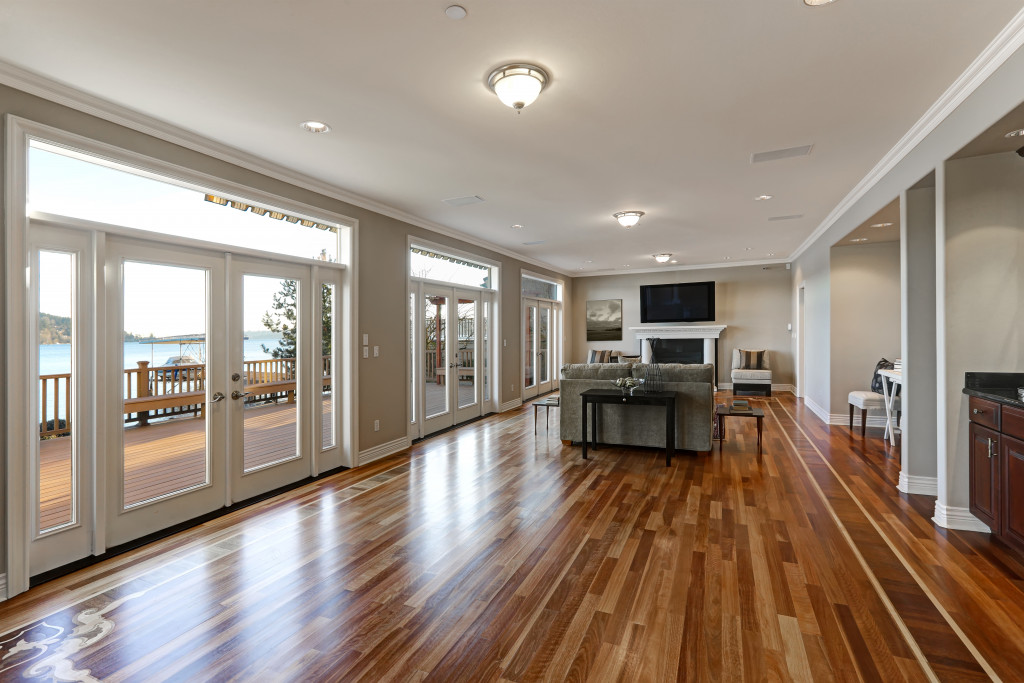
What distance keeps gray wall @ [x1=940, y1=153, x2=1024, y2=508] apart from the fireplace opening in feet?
24.6

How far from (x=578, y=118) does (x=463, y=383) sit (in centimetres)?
457

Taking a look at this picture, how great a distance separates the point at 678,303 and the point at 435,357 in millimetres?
6339

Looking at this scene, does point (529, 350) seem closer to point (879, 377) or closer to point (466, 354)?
point (466, 354)

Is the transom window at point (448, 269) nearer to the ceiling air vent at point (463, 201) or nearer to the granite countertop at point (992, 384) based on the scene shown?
the ceiling air vent at point (463, 201)

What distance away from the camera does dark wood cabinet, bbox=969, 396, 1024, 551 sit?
8.65ft

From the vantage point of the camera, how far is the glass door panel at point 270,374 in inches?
153

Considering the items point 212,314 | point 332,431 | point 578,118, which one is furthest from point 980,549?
point 212,314

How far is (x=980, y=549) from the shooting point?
2.90m

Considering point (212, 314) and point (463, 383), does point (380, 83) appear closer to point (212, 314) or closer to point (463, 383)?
point (212, 314)

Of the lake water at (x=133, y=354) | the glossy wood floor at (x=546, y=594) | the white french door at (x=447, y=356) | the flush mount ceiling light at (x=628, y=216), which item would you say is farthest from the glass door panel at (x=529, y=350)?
the lake water at (x=133, y=354)

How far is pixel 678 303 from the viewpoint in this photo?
35.0 ft

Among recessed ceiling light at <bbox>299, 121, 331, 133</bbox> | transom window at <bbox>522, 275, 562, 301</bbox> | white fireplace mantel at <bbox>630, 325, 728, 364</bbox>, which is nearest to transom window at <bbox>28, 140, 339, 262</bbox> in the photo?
recessed ceiling light at <bbox>299, 121, 331, 133</bbox>

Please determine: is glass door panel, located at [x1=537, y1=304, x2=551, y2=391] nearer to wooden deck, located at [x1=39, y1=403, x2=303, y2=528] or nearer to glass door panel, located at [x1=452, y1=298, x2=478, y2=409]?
glass door panel, located at [x1=452, y1=298, x2=478, y2=409]

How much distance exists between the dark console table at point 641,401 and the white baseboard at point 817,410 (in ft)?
9.29
